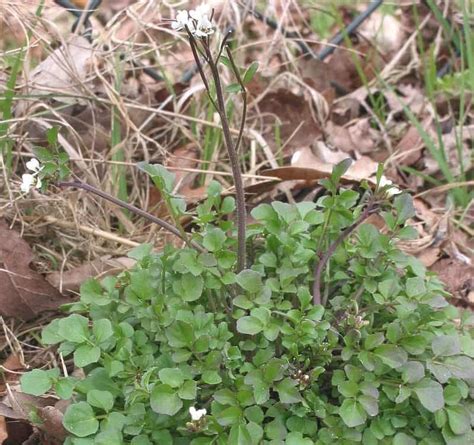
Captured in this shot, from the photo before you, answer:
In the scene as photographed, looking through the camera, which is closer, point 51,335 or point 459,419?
point 459,419

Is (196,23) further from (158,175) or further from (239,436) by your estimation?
(239,436)

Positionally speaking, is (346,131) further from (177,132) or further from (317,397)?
(317,397)

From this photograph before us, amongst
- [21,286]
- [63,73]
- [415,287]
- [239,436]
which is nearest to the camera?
[239,436]

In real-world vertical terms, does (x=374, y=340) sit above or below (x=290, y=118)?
above

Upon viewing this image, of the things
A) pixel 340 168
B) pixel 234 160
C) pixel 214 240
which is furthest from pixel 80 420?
pixel 340 168

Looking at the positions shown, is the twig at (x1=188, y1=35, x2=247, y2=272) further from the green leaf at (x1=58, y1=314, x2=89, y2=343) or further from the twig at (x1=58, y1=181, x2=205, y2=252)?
the green leaf at (x1=58, y1=314, x2=89, y2=343)

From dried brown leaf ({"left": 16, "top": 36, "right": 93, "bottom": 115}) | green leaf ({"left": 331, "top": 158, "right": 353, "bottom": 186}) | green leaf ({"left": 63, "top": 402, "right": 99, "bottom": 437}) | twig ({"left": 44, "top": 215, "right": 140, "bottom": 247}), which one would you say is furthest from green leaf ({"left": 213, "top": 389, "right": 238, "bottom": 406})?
dried brown leaf ({"left": 16, "top": 36, "right": 93, "bottom": 115})

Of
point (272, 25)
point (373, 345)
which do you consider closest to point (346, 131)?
point (272, 25)
